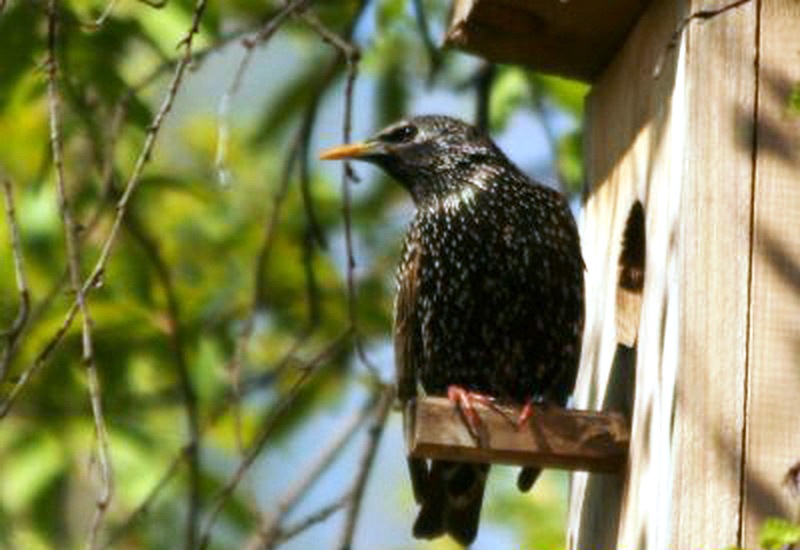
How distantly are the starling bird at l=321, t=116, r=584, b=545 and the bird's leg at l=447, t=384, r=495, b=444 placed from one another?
0.58m

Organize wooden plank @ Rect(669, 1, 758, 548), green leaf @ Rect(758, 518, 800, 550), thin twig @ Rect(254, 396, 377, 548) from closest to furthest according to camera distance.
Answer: green leaf @ Rect(758, 518, 800, 550)
wooden plank @ Rect(669, 1, 758, 548)
thin twig @ Rect(254, 396, 377, 548)

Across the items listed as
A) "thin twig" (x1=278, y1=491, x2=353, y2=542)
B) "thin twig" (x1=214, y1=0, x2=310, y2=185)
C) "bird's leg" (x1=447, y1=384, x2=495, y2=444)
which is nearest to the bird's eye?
"thin twig" (x1=214, y1=0, x2=310, y2=185)

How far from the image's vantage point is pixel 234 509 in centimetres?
609

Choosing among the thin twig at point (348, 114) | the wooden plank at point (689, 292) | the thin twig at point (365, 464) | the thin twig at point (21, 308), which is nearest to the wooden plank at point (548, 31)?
the wooden plank at point (689, 292)

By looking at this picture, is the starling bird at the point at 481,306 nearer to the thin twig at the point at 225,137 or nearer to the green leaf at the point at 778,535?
the thin twig at the point at 225,137

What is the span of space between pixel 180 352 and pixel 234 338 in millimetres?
1438

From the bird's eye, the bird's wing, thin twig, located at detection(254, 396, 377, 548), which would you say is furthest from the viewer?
the bird's eye

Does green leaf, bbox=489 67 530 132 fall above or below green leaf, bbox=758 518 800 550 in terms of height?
above

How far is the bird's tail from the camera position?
4.96 metres

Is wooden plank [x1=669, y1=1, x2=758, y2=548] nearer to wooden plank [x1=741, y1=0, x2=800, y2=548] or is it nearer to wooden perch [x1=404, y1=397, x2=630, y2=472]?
wooden plank [x1=741, y1=0, x2=800, y2=548]

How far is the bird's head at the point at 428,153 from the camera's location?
5.41 meters

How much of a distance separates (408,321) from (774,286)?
1379 millimetres

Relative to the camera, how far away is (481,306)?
5.11m

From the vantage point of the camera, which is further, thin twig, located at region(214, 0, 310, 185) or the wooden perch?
thin twig, located at region(214, 0, 310, 185)
